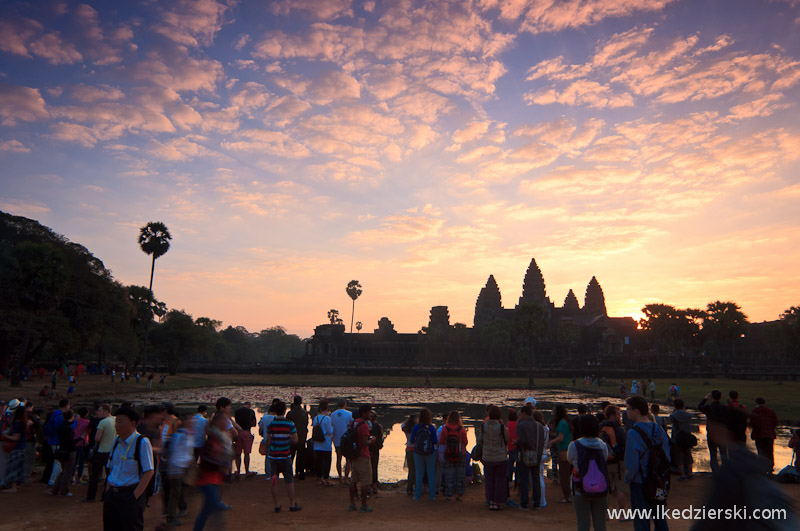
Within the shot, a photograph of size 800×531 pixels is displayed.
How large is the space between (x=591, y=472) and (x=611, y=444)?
2.93m

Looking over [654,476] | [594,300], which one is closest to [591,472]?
[654,476]

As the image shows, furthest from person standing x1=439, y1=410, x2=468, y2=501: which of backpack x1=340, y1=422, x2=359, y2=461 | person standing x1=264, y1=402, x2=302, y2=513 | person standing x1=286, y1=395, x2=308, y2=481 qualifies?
person standing x1=286, y1=395, x2=308, y2=481

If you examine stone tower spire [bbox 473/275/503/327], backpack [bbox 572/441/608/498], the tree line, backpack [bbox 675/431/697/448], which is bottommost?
backpack [bbox 675/431/697/448]

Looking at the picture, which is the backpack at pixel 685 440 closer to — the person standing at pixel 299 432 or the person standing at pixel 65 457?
the person standing at pixel 299 432

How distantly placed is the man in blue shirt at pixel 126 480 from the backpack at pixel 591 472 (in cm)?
516

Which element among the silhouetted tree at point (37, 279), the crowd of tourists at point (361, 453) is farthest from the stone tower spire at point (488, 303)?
the crowd of tourists at point (361, 453)

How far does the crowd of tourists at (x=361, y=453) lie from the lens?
6078 mm

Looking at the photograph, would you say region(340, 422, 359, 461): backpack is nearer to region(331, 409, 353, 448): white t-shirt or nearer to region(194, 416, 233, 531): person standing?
region(331, 409, 353, 448): white t-shirt

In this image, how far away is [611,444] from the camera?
8.97 meters

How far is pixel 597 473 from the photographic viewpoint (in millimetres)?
6410

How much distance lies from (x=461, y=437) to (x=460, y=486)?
1.25 metres

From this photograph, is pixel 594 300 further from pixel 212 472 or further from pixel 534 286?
pixel 212 472

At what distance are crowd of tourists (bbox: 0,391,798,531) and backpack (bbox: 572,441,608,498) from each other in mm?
13

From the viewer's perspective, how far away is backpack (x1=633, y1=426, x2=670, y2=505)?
6.08m
